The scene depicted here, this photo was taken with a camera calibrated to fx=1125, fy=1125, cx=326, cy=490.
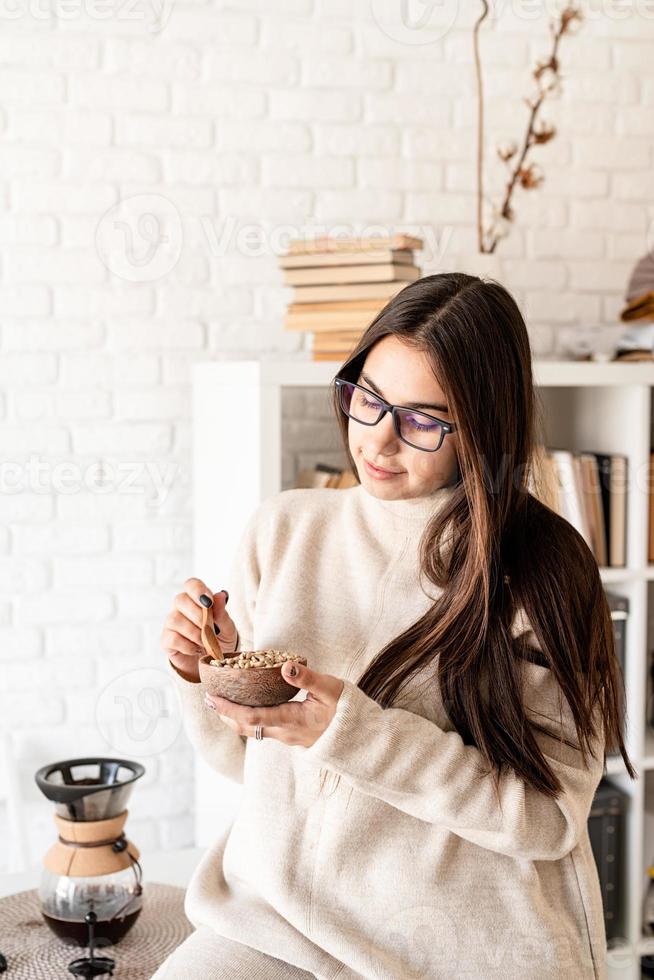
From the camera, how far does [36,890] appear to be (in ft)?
5.66

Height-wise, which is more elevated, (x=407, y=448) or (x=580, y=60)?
(x=580, y=60)

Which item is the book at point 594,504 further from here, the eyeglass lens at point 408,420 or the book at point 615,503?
the eyeglass lens at point 408,420

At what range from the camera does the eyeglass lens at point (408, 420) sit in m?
1.25

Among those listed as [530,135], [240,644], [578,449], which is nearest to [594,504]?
[578,449]

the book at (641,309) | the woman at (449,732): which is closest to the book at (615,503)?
the book at (641,309)

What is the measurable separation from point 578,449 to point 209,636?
4.49ft

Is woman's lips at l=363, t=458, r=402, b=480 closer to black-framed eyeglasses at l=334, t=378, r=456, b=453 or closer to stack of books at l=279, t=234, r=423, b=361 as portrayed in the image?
black-framed eyeglasses at l=334, t=378, r=456, b=453

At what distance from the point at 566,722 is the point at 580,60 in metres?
1.70

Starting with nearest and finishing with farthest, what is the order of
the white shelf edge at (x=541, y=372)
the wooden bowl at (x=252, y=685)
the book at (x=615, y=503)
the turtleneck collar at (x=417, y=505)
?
the wooden bowl at (x=252, y=685), the turtleneck collar at (x=417, y=505), the white shelf edge at (x=541, y=372), the book at (x=615, y=503)

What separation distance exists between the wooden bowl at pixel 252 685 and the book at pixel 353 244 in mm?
1022

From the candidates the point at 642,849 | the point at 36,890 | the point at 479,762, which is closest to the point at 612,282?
the point at 642,849

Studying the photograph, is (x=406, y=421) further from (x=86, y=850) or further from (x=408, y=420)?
(x=86, y=850)

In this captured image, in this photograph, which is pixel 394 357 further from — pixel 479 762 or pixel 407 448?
pixel 479 762

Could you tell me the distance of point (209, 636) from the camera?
124 centimetres
